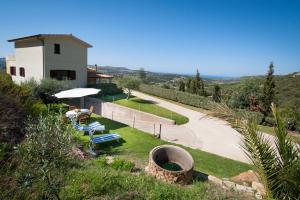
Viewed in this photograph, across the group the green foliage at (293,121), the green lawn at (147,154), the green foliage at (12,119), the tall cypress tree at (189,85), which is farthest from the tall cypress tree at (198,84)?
the green foliage at (12,119)

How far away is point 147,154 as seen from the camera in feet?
38.1

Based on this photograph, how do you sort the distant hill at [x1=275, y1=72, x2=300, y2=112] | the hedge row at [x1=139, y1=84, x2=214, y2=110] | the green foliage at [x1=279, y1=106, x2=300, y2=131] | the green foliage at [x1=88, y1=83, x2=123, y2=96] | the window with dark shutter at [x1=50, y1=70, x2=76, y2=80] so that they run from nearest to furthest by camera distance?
1. the green foliage at [x1=279, y1=106, x2=300, y2=131]
2. the window with dark shutter at [x1=50, y1=70, x2=76, y2=80]
3. the hedge row at [x1=139, y1=84, x2=214, y2=110]
4. the green foliage at [x1=88, y1=83, x2=123, y2=96]
5. the distant hill at [x1=275, y1=72, x2=300, y2=112]

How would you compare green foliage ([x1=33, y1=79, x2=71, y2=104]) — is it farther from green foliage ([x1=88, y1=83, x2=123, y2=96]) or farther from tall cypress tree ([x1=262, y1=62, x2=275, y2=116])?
tall cypress tree ([x1=262, y1=62, x2=275, y2=116])

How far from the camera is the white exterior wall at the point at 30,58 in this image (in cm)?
2401

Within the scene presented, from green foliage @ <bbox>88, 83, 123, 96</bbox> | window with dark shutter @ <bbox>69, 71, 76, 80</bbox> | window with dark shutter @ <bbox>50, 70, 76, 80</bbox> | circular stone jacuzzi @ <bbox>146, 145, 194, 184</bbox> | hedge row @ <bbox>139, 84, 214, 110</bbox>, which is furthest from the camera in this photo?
green foliage @ <bbox>88, 83, 123, 96</bbox>

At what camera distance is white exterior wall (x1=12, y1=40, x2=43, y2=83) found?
2401cm

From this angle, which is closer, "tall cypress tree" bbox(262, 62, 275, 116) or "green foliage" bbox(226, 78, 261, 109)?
"tall cypress tree" bbox(262, 62, 275, 116)

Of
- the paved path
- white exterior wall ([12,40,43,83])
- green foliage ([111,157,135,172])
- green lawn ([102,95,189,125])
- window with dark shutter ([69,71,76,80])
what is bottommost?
the paved path

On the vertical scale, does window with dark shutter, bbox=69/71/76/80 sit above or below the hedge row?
above

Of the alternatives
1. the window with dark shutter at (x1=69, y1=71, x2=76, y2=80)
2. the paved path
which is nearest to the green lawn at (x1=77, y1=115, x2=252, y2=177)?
the paved path

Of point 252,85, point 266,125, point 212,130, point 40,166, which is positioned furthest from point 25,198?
point 252,85

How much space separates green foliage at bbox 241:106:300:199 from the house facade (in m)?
23.9

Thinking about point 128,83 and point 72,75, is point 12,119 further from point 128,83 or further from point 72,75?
point 128,83

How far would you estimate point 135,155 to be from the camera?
11219mm
